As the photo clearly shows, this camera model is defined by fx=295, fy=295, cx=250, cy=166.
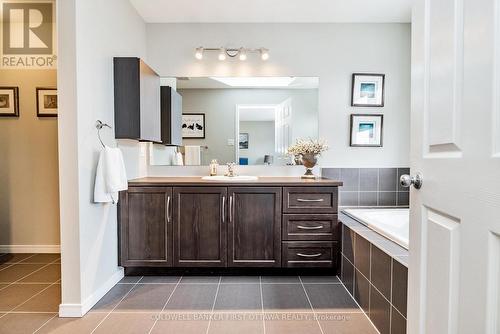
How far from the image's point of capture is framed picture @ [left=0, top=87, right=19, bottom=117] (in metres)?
3.02

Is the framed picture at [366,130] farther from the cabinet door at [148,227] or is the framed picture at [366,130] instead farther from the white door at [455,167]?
the white door at [455,167]

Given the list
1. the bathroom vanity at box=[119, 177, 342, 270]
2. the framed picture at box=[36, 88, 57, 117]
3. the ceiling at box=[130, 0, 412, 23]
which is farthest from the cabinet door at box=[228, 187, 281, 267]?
the framed picture at box=[36, 88, 57, 117]

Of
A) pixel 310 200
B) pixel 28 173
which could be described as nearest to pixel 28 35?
pixel 28 173

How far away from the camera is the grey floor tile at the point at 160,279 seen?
249 centimetres

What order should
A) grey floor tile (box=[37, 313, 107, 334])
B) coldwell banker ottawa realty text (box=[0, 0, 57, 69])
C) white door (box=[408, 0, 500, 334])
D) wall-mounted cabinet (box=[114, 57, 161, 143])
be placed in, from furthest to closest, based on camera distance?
1. coldwell banker ottawa realty text (box=[0, 0, 57, 69])
2. wall-mounted cabinet (box=[114, 57, 161, 143])
3. grey floor tile (box=[37, 313, 107, 334])
4. white door (box=[408, 0, 500, 334])

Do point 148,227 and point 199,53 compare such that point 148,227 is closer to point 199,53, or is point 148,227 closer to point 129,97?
point 129,97

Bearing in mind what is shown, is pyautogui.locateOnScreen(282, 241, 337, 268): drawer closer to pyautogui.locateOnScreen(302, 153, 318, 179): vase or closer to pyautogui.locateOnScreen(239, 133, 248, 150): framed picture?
pyautogui.locateOnScreen(302, 153, 318, 179): vase

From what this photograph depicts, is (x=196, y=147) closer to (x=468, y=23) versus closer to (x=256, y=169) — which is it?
(x=256, y=169)

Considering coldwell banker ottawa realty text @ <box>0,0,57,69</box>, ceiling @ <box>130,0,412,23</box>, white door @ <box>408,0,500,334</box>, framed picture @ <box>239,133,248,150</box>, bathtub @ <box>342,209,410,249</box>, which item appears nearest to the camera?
white door @ <box>408,0,500,334</box>

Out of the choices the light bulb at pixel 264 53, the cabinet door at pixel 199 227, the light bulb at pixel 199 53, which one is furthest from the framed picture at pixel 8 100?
the light bulb at pixel 264 53

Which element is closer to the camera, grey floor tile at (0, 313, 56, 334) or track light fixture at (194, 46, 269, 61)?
grey floor tile at (0, 313, 56, 334)

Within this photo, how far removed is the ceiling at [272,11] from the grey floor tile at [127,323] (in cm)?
260

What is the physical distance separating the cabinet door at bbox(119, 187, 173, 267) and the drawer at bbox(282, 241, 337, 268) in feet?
3.29

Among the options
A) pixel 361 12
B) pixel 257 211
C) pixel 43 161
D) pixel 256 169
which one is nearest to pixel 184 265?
pixel 257 211
